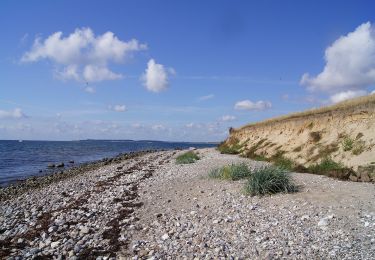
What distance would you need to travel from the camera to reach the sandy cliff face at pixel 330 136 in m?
24.1

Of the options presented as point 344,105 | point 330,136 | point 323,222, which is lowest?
point 323,222

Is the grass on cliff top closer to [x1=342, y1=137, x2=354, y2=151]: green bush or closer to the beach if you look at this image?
[x1=342, y1=137, x2=354, y2=151]: green bush

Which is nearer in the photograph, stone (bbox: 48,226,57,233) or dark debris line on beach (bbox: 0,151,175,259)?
dark debris line on beach (bbox: 0,151,175,259)

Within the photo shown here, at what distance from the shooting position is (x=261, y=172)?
53.2 feet

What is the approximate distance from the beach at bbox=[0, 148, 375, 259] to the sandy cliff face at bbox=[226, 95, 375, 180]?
21.2ft

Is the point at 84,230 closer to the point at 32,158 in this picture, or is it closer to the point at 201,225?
the point at 201,225

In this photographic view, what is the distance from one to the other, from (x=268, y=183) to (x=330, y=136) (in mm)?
15234

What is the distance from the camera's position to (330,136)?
94.4 ft

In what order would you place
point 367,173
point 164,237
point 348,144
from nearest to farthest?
point 164,237, point 367,173, point 348,144

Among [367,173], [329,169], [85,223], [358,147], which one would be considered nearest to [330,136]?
[358,147]

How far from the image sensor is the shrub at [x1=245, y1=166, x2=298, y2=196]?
15594 mm

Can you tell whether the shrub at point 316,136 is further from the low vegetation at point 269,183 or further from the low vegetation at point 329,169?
the low vegetation at point 269,183

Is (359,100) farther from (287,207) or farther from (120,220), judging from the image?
(120,220)

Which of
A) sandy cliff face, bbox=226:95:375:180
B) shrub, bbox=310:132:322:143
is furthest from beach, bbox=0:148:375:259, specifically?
shrub, bbox=310:132:322:143
